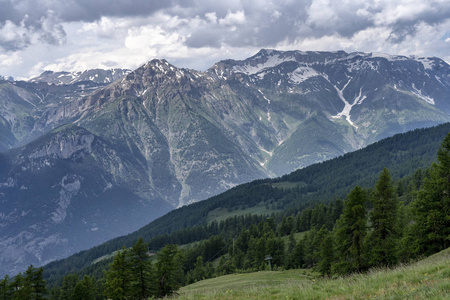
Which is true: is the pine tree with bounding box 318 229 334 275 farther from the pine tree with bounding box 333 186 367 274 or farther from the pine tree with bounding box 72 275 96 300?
the pine tree with bounding box 72 275 96 300

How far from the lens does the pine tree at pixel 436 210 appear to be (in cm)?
4725

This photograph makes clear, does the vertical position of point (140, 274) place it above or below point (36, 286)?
below

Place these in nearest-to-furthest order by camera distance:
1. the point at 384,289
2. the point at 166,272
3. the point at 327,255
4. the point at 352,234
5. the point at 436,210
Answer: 1. the point at 384,289
2. the point at 436,210
3. the point at 352,234
4. the point at 166,272
5. the point at 327,255

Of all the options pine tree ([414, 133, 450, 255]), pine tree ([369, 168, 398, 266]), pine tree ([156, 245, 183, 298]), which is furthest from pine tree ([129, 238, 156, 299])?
pine tree ([414, 133, 450, 255])

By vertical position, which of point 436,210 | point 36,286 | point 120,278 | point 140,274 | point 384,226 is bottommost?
point 384,226

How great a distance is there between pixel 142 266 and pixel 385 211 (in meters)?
37.2

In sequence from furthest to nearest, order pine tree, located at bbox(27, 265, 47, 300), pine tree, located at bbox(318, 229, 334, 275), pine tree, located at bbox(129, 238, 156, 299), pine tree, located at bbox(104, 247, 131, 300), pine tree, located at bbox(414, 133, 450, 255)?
pine tree, located at bbox(27, 265, 47, 300) → pine tree, located at bbox(318, 229, 334, 275) → pine tree, located at bbox(129, 238, 156, 299) → pine tree, located at bbox(104, 247, 131, 300) → pine tree, located at bbox(414, 133, 450, 255)

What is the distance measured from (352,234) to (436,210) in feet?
35.7

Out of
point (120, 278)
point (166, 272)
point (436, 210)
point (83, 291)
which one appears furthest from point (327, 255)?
point (83, 291)

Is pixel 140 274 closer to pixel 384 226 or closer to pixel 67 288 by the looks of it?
pixel 384 226

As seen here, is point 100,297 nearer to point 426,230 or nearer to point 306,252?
point 306,252

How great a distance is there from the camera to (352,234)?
2051 inches

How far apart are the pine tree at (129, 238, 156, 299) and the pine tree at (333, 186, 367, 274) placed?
1139 inches

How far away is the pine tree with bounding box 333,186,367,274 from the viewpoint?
50.9 metres
